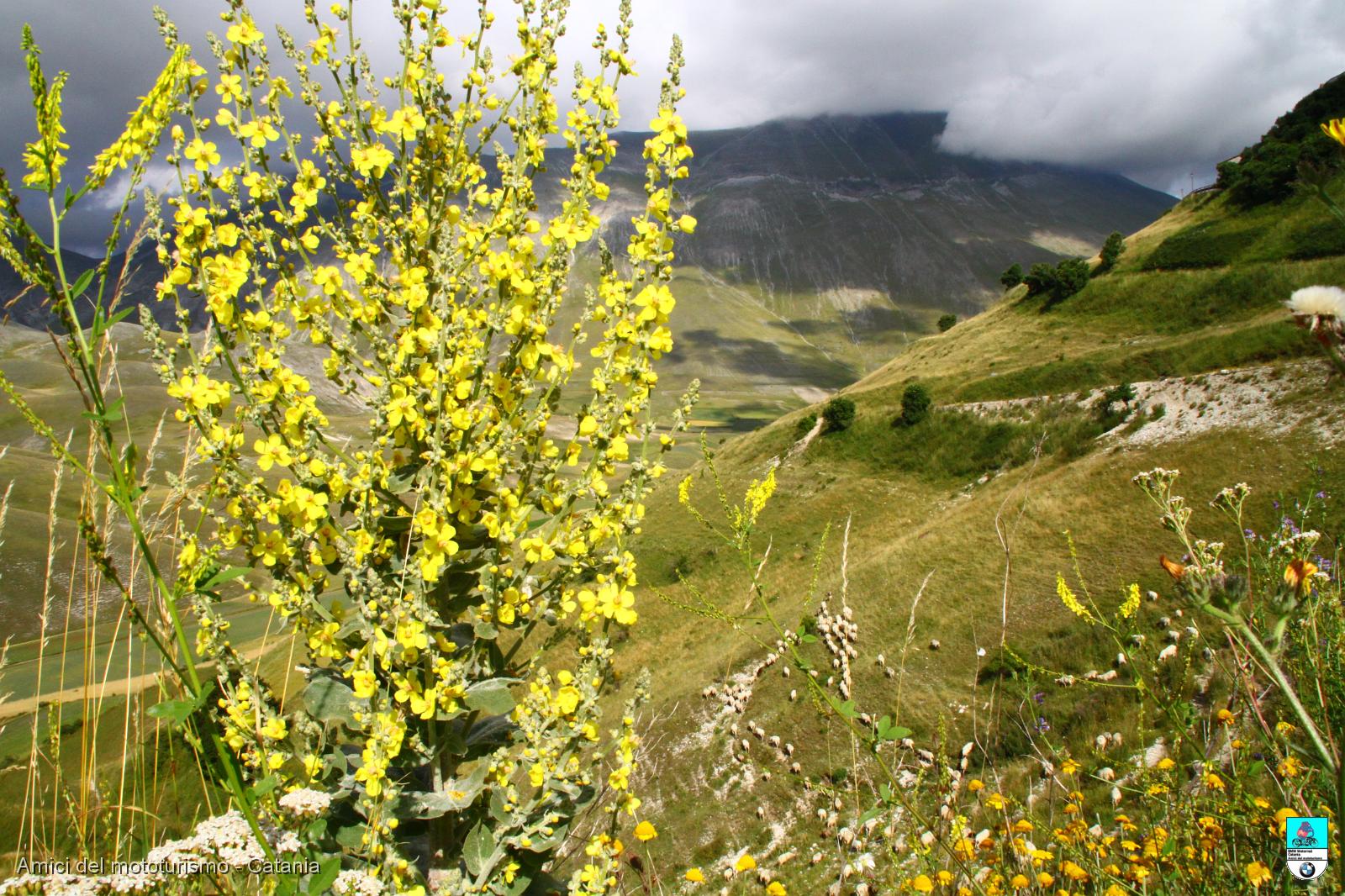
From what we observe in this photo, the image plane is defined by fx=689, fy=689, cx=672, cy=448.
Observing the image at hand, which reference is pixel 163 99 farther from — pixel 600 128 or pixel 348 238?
pixel 600 128

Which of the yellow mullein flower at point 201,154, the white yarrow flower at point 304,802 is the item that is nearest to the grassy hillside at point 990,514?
the white yarrow flower at point 304,802

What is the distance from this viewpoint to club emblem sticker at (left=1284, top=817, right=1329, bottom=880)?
2559 mm

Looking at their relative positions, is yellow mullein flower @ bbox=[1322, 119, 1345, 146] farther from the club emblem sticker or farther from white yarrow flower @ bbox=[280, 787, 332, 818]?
white yarrow flower @ bbox=[280, 787, 332, 818]

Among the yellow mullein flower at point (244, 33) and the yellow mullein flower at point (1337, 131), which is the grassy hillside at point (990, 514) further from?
the yellow mullein flower at point (244, 33)

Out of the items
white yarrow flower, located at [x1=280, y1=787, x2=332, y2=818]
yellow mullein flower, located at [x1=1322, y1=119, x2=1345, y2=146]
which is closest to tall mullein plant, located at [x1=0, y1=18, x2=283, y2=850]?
white yarrow flower, located at [x1=280, y1=787, x2=332, y2=818]

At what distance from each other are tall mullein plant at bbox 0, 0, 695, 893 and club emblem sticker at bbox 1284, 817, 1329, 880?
105 inches

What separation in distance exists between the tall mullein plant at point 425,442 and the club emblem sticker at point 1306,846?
8.72ft

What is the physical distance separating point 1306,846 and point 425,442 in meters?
4.02

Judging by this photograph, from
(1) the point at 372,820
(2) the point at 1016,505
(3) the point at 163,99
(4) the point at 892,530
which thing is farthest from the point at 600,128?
(4) the point at 892,530

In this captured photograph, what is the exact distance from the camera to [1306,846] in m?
2.71

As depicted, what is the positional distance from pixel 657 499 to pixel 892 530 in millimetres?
23601

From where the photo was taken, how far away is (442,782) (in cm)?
327

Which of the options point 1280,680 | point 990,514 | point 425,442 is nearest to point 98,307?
point 425,442

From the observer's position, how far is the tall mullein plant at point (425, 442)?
115 inches
